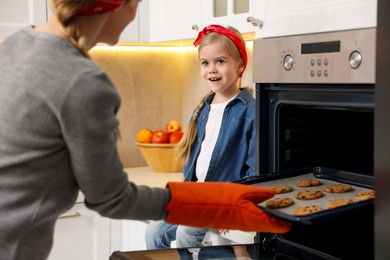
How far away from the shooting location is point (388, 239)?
3.18 feet

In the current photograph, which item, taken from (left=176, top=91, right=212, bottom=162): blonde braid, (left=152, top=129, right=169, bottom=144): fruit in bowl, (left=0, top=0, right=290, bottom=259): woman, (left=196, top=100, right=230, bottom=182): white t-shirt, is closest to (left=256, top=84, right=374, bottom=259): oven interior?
(left=0, top=0, right=290, bottom=259): woman

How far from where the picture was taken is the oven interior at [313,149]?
1.23 m

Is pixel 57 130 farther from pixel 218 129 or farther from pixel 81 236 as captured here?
pixel 81 236

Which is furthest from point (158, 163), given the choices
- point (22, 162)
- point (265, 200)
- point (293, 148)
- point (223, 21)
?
point (22, 162)

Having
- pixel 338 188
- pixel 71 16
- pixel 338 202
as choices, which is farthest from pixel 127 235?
pixel 71 16

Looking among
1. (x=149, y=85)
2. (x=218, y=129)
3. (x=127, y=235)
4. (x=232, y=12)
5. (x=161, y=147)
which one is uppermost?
(x=232, y=12)

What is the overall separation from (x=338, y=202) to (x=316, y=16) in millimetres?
372

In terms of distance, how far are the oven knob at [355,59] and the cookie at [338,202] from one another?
22cm

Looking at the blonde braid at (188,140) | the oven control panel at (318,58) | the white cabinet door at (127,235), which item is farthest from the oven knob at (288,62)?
the white cabinet door at (127,235)

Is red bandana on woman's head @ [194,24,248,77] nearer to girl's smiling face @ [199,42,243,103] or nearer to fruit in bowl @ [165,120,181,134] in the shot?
girl's smiling face @ [199,42,243,103]

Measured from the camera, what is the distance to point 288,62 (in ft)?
4.09

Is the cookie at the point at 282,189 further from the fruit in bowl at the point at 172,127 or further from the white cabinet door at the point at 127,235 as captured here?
the fruit in bowl at the point at 172,127

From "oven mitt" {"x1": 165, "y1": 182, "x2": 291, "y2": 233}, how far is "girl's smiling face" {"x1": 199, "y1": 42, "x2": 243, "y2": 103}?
905 mm

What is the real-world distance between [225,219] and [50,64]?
379 mm
